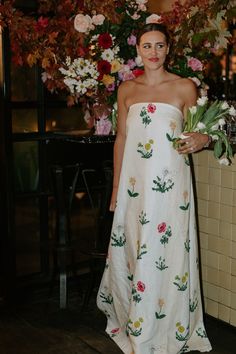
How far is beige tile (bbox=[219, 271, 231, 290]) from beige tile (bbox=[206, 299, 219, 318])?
14 cm

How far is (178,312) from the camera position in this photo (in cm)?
263

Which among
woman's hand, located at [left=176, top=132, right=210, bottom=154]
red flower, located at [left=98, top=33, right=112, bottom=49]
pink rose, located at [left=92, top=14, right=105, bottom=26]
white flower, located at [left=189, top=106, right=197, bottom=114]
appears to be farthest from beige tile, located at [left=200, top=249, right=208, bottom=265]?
pink rose, located at [left=92, top=14, right=105, bottom=26]

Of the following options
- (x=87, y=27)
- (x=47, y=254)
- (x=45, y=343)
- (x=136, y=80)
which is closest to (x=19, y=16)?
(x=87, y=27)

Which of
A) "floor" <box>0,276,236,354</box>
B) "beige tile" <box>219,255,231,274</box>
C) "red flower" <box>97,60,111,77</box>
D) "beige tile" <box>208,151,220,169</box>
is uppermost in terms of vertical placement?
"red flower" <box>97,60,111,77</box>

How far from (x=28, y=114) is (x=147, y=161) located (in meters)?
1.17

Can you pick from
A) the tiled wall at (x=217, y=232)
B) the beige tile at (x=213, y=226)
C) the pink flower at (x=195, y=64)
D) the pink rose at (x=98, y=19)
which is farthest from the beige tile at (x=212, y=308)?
the pink rose at (x=98, y=19)

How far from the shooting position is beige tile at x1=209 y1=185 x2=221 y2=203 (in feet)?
9.52

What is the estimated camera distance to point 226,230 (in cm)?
289

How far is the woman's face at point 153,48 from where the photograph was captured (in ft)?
8.15

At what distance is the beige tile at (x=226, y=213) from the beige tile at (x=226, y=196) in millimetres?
Result: 24

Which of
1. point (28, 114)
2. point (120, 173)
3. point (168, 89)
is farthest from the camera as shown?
point (28, 114)

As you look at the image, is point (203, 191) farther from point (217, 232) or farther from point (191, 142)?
point (191, 142)

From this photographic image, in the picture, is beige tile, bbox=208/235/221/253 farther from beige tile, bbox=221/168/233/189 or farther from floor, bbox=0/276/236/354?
floor, bbox=0/276/236/354

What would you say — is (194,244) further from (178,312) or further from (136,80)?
(136,80)
